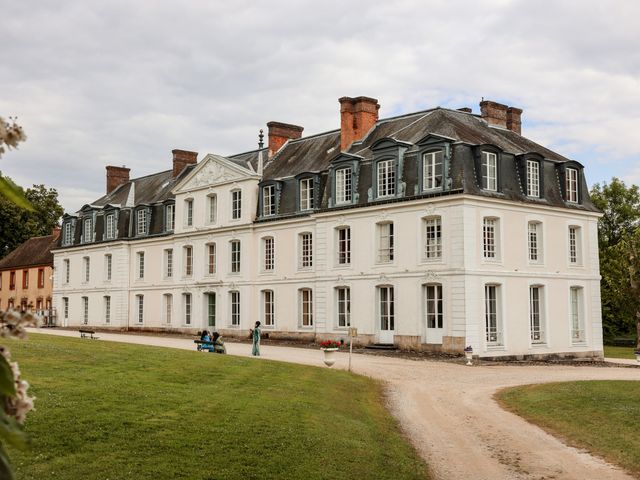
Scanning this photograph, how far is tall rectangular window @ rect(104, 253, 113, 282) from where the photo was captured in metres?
48.9

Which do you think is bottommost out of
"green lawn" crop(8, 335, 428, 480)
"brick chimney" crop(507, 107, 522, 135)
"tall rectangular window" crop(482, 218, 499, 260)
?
"green lawn" crop(8, 335, 428, 480)

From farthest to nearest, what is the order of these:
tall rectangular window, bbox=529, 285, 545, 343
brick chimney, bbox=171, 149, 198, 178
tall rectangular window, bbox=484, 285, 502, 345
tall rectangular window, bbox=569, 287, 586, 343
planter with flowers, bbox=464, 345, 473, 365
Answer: brick chimney, bbox=171, 149, 198, 178 < tall rectangular window, bbox=569, 287, 586, 343 < tall rectangular window, bbox=529, 285, 545, 343 < tall rectangular window, bbox=484, 285, 502, 345 < planter with flowers, bbox=464, 345, 473, 365

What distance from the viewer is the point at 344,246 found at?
3347 cm

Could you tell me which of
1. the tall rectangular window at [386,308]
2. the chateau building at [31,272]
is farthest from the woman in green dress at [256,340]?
the chateau building at [31,272]

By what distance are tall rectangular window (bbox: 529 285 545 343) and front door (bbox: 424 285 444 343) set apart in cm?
402

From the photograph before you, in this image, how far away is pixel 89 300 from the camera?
50344 mm

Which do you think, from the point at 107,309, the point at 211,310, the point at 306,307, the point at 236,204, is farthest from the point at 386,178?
the point at 107,309

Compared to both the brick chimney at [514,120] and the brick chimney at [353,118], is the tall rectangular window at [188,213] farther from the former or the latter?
the brick chimney at [514,120]

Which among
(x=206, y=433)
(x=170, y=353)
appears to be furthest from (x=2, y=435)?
(x=170, y=353)

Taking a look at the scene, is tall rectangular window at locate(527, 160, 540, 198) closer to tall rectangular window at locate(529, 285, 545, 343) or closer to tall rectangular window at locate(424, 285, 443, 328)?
tall rectangular window at locate(529, 285, 545, 343)

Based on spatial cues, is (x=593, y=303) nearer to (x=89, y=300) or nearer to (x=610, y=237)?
(x=610, y=237)

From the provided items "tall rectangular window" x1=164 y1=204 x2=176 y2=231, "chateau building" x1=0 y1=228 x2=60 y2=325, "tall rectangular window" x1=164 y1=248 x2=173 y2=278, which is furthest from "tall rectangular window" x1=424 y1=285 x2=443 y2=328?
"chateau building" x1=0 y1=228 x2=60 y2=325

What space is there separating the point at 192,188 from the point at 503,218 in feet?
61.7

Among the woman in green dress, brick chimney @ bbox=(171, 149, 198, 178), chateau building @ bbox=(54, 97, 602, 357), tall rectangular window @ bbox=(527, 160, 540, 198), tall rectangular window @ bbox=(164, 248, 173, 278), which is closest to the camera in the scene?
the woman in green dress
